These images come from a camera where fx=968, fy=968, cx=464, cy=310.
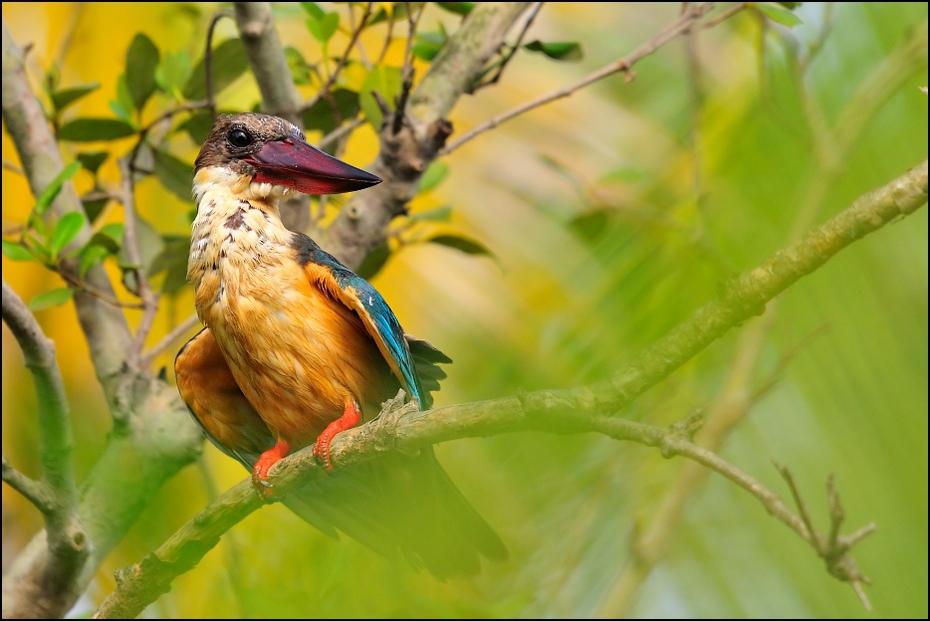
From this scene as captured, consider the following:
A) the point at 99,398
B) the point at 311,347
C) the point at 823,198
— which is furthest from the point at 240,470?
the point at 823,198

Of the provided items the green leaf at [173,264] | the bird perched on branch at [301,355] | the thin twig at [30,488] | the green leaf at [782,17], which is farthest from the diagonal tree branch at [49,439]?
the green leaf at [782,17]

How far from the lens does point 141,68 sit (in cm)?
387

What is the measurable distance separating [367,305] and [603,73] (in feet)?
4.66

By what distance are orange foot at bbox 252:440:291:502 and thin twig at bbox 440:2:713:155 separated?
1263 mm

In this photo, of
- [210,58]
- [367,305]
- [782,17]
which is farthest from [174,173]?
[782,17]

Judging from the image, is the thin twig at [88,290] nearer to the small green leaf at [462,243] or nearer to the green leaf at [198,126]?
the green leaf at [198,126]

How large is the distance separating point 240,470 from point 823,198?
3083mm

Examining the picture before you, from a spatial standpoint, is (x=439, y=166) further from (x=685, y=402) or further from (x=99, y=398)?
(x=99, y=398)

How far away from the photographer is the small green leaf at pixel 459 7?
12.8 ft

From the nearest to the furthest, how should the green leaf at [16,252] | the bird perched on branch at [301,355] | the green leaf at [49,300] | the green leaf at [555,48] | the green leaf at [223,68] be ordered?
the bird perched on branch at [301,355], the green leaf at [16,252], the green leaf at [49,300], the green leaf at [555,48], the green leaf at [223,68]

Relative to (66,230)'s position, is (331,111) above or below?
above

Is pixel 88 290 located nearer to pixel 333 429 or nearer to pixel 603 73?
pixel 333 429

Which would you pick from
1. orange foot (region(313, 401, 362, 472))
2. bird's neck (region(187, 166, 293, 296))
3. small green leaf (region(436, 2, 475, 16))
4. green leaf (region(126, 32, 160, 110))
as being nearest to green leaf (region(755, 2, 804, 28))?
small green leaf (region(436, 2, 475, 16))

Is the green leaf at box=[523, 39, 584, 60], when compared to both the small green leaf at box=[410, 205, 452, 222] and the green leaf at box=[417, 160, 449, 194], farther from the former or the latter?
the small green leaf at box=[410, 205, 452, 222]
